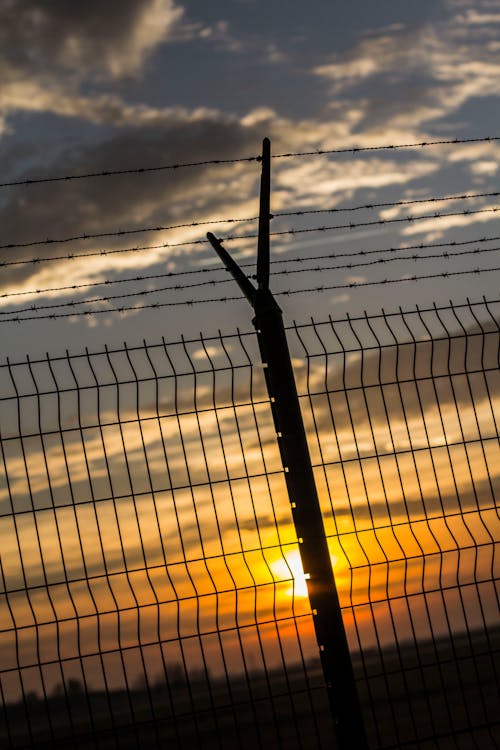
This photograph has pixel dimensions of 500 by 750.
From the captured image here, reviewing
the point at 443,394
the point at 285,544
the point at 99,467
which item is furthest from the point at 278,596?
the point at 443,394

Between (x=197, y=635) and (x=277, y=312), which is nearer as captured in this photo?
(x=197, y=635)

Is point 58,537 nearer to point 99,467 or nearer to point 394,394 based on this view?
Result: point 99,467

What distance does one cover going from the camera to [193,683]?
19.0 feet

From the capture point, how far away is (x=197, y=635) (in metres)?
5.93

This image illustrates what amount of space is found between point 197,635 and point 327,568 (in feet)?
3.02

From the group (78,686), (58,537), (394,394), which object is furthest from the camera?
(394,394)

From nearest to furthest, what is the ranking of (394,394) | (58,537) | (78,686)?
(58,537) < (78,686) < (394,394)

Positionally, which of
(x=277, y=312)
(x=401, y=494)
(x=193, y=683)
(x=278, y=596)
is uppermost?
(x=277, y=312)

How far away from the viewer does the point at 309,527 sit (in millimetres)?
6020

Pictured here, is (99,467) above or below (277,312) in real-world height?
below

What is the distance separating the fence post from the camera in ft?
19.5

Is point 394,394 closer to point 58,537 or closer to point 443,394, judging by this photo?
point 443,394

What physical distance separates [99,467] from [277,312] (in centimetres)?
160

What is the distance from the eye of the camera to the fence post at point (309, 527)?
19.5ft
